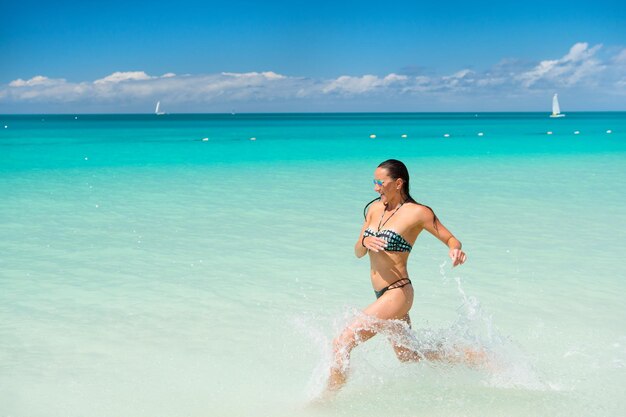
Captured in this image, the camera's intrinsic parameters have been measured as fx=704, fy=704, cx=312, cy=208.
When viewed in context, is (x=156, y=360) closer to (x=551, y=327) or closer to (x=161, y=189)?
(x=551, y=327)

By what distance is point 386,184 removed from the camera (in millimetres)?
4492

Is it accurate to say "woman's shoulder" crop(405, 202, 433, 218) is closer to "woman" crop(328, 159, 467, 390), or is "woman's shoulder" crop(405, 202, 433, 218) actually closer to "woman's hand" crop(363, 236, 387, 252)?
"woman" crop(328, 159, 467, 390)

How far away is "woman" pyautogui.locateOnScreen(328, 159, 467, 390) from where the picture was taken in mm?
4402

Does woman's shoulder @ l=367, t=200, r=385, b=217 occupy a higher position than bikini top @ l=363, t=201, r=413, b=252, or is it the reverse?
woman's shoulder @ l=367, t=200, r=385, b=217

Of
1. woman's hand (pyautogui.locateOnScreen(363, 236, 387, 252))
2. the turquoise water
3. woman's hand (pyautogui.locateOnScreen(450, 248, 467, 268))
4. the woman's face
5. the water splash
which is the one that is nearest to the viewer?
woman's hand (pyautogui.locateOnScreen(450, 248, 467, 268))

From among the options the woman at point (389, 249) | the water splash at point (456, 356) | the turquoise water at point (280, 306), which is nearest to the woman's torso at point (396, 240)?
the woman at point (389, 249)

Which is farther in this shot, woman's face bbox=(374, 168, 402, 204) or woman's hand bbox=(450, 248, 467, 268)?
woman's face bbox=(374, 168, 402, 204)

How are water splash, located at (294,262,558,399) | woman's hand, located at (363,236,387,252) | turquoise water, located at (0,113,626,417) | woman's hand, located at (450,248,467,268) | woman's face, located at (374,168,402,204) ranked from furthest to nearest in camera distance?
1. turquoise water, located at (0,113,626,417)
2. water splash, located at (294,262,558,399)
3. woman's face, located at (374,168,402,204)
4. woman's hand, located at (363,236,387,252)
5. woman's hand, located at (450,248,467,268)

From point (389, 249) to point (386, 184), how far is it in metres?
0.42

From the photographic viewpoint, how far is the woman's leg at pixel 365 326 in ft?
14.4

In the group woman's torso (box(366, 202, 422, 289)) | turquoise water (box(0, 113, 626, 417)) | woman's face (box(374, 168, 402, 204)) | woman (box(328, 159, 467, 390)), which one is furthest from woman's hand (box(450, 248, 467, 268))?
turquoise water (box(0, 113, 626, 417))

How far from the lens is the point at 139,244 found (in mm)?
9359

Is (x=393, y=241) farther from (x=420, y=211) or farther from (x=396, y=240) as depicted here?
(x=420, y=211)

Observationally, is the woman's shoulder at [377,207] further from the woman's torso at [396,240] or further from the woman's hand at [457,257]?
the woman's hand at [457,257]
